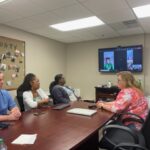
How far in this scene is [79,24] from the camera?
12.7 feet

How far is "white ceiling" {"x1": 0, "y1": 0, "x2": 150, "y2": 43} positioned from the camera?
8.96ft

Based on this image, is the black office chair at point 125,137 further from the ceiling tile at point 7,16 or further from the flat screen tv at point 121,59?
the flat screen tv at point 121,59

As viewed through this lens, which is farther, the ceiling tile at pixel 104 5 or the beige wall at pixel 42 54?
the beige wall at pixel 42 54

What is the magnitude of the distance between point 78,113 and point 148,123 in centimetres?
91

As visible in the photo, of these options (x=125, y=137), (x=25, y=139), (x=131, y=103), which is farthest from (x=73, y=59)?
(x=25, y=139)

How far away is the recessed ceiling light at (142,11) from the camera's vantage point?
9.59ft

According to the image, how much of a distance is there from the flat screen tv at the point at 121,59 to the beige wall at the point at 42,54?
1.31 meters

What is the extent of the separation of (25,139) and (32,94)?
1.57m

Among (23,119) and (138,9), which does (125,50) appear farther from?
(23,119)

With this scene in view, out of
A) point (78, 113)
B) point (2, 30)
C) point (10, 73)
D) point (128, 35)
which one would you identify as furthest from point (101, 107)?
point (128, 35)

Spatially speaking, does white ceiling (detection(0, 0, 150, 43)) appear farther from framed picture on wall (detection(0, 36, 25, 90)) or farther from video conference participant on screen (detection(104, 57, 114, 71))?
video conference participant on screen (detection(104, 57, 114, 71))

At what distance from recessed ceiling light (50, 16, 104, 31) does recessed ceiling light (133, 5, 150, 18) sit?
2.48 ft

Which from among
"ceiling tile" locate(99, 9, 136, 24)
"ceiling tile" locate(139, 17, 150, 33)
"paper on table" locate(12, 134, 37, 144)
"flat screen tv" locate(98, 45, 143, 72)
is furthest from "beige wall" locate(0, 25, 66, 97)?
"paper on table" locate(12, 134, 37, 144)

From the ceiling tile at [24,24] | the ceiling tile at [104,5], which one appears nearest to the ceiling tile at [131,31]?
the ceiling tile at [104,5]
